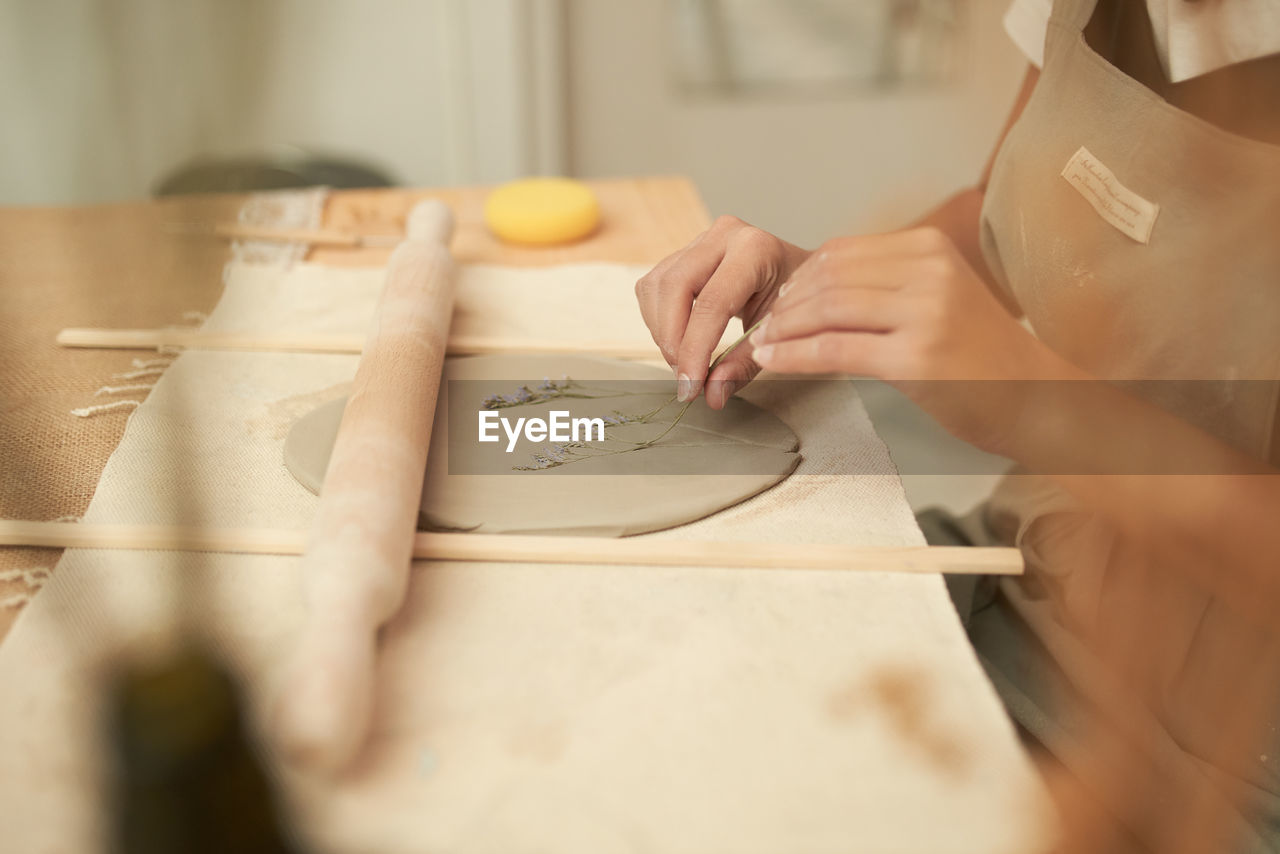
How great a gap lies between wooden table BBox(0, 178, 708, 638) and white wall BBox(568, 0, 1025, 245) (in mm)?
120

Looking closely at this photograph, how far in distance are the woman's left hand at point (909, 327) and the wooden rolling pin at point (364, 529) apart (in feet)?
0.56

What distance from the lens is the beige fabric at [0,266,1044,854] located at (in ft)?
0.89

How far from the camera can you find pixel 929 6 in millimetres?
592

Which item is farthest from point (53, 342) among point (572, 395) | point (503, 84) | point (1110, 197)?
point (503, 84)

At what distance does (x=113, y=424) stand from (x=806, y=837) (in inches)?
17.0

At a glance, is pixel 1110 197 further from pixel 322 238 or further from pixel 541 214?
pixel 322 238

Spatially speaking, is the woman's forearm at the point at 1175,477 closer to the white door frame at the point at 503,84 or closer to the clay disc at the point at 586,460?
the clay disc at the point at 586,460

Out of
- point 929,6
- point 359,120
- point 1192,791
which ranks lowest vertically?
point 1192,791

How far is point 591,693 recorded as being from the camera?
0.32m

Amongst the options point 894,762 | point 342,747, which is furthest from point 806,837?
point 342,747

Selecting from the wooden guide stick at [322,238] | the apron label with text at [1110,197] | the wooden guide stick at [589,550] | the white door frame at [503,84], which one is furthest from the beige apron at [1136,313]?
the white door frame at [503,84]

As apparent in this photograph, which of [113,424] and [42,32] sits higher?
[42,32]

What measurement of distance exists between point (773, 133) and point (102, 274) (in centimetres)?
79

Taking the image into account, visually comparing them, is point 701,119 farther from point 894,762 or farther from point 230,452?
point 894,762
